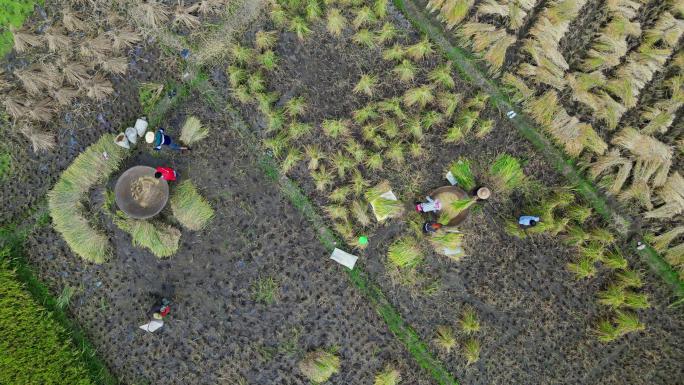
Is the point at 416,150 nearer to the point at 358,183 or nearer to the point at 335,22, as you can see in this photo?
the point at 358,183

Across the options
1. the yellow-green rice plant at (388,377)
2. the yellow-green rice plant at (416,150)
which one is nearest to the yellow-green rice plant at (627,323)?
the yellow-green rice plant at (388,377)

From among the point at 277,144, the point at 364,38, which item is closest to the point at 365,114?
the point at 364,38

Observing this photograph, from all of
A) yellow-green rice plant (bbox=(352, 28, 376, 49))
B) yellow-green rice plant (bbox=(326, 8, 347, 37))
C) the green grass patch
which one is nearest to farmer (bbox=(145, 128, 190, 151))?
the green grass patch

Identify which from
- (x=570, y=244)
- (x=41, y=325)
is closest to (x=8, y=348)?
(x=41, y=325)

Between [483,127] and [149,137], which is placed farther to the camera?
[149,137]

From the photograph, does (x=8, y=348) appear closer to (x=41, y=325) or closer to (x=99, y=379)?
(x=41, y=325)

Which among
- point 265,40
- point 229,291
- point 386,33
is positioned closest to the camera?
point 386,33

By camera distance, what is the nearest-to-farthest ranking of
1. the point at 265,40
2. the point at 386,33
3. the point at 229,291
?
the point at 386,33 < the point at 265,40 < the point at 229,291

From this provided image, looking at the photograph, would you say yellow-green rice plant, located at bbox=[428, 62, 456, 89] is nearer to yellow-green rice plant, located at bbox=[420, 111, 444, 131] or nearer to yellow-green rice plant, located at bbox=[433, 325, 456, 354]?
yellow-green rice plant, located at bbox=[420, 111, 444, 131]
